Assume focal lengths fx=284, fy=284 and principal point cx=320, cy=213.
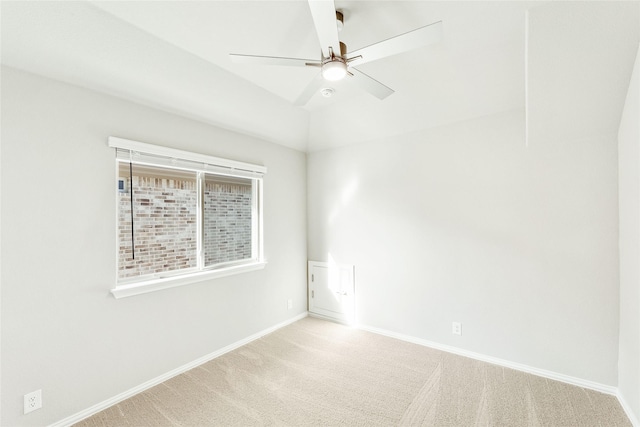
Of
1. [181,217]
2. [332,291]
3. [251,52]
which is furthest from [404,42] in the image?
[332,291]

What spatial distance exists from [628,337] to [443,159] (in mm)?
1928

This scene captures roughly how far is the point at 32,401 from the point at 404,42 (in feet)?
10.0

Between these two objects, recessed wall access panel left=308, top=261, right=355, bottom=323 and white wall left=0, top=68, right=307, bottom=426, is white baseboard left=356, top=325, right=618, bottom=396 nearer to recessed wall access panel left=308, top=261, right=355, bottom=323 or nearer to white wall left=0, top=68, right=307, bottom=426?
recessed wall access panel left=308, top=261, right=355, bottom=323

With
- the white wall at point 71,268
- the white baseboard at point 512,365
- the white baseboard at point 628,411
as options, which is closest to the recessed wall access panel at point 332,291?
the white baseboard at point 512,365

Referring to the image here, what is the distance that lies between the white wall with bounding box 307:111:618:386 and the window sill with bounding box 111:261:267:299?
133 cm

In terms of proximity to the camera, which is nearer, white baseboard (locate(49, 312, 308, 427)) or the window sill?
white baseboard (locate(49, 312, 308, 427))

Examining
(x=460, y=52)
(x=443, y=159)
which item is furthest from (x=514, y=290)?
(x=460, y=52)

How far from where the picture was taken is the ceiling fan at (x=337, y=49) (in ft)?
4.34

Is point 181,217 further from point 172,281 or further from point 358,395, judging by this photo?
point 358,395

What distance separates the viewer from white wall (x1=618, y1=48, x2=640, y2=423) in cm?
177

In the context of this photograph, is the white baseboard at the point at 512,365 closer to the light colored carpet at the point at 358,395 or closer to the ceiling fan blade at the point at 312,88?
the light colored carpet at the point at 358,395

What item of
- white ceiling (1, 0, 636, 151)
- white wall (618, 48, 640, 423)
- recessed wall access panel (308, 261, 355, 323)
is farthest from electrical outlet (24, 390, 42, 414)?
white wall (618, 48, 640, 423)

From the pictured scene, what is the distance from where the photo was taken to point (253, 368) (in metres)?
2.60

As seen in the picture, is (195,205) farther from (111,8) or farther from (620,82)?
(620,82)
